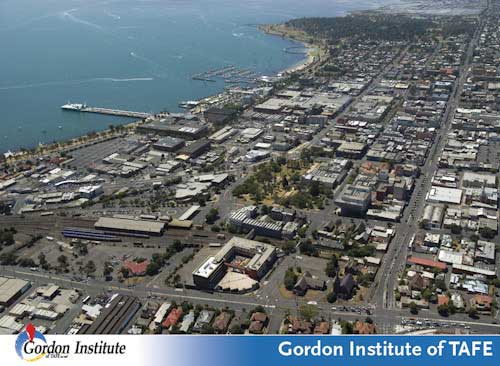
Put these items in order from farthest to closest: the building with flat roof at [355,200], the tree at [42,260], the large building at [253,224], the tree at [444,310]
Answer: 1. the building with flat roof at [355,200]
2. the large building at [253,224]
3. the tree at [42,260]
4. the tree at [444,310]

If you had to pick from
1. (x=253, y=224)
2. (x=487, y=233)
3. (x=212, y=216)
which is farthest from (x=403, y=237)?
(x=212, y=216)

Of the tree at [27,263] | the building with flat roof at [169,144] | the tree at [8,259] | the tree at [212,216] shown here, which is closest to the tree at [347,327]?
the tree at [212,216]

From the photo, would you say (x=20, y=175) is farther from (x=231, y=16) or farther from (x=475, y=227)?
(x=231, y=16)

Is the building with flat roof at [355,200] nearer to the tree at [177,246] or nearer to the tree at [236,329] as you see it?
the tree at [177,246]

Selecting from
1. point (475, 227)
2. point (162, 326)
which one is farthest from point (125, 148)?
point (475, 227)

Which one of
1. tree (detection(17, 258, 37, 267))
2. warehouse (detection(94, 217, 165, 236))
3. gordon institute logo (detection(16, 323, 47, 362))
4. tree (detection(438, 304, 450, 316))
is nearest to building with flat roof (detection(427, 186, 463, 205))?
tree (detection(438, 304, 450, 316))
